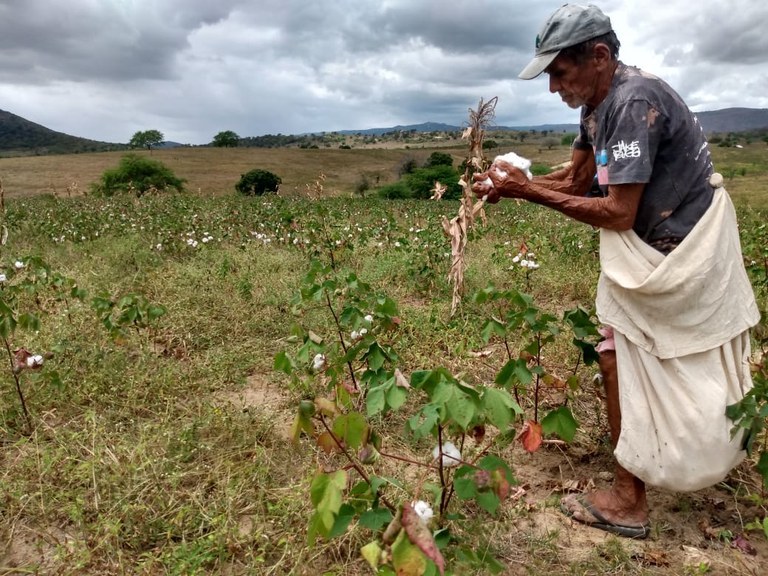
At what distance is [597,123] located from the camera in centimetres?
179

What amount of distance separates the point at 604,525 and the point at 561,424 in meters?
0.43

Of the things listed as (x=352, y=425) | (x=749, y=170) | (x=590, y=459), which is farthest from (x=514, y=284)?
(x=749, y=170)

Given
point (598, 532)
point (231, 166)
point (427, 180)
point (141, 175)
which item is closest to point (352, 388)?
point (598, 532)

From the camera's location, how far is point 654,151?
5.47ft

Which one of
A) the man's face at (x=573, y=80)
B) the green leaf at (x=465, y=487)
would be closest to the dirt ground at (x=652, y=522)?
the green leaf at (x=465, y=487)

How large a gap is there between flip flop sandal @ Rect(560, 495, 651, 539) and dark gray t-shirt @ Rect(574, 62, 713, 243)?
3.41 ft

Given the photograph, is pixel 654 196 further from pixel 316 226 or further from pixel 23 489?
pixel 316 226

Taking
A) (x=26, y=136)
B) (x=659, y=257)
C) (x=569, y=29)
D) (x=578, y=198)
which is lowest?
(x=659, y=257)

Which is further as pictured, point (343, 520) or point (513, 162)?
point (513, 162)

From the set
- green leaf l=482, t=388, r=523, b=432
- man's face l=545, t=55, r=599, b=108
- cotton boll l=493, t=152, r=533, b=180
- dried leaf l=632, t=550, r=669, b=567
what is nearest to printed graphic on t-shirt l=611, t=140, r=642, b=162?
man's face l=545, t=55, r=599, b=108

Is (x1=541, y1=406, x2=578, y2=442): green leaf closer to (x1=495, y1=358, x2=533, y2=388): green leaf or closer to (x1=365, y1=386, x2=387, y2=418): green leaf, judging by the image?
(x1=495, y1=358, x2=533, y2=388): green leaf

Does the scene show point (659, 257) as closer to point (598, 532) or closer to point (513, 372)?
point (513, 372)

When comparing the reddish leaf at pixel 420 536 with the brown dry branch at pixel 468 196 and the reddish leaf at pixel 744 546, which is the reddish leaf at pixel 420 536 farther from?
the brown dry branch at pixel 468 196

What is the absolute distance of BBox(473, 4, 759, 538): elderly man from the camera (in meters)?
1.69
